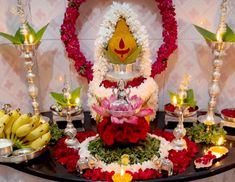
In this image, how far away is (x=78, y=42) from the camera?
177 cm

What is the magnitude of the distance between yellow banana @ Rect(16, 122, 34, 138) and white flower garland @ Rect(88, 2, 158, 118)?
403mm

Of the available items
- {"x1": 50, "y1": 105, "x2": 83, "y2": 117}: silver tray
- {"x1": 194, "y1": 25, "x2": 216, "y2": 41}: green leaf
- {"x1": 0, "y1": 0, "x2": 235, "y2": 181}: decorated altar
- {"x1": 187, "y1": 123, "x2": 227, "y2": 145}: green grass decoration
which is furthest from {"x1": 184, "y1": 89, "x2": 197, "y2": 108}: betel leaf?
{"x1": 50, "y1": 105, "x2": 83, "y2": 117}: silver tray

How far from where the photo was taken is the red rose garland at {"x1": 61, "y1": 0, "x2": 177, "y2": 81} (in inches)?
66.1

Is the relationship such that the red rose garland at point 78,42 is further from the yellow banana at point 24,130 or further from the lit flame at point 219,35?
the yellow banana at point 24,130

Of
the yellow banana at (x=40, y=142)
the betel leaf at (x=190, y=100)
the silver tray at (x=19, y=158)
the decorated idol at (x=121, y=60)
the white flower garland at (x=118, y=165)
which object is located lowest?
the white flower garland at (x=118, y=165)

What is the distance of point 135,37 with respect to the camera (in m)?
1.58

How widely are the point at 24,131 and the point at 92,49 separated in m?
0.72

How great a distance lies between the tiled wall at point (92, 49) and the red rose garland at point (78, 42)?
0.09m

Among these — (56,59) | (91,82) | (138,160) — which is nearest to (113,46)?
(91,82)

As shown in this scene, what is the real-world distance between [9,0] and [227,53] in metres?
1.32

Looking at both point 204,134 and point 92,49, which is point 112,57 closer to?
point 92,49

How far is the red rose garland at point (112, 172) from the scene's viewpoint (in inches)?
47.6

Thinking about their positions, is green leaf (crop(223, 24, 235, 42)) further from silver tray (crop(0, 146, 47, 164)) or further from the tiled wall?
silver tray (crop(0, 146, 47, 164))

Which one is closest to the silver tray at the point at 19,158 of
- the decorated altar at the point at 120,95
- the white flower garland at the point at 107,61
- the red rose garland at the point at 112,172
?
the decorated altar at the point at 120,95
